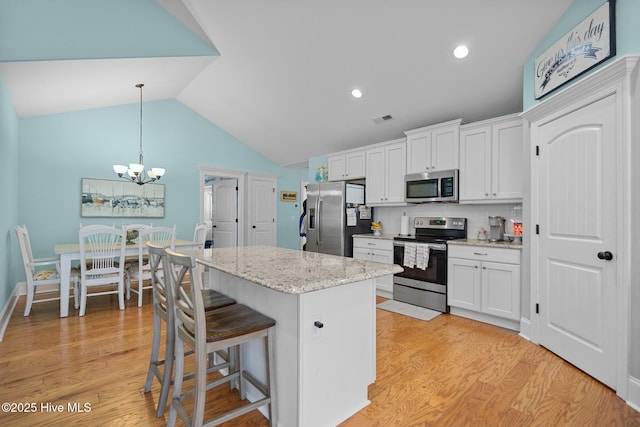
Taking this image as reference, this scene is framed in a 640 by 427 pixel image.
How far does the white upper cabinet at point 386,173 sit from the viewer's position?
13.9ft

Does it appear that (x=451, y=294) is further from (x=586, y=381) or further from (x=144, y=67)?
(x=144, y=67)

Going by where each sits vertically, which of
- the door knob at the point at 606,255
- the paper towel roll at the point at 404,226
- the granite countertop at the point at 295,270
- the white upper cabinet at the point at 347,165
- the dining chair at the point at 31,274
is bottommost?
the dining chair at the point at 31,274

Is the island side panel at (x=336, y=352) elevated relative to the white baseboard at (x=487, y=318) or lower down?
elevated

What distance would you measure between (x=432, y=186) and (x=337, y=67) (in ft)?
6.16

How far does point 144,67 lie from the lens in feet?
12.0

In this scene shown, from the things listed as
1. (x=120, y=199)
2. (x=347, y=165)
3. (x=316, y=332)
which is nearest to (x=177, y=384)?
(x=316, y=332)

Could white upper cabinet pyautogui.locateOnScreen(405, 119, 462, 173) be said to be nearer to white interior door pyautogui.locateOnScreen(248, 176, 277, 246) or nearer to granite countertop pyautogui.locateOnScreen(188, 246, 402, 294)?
granite countertop pyautogui.locateOnScreen(188, 246, 402, 294)

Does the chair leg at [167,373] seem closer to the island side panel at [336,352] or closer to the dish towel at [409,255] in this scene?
the island side panel at [336,352]

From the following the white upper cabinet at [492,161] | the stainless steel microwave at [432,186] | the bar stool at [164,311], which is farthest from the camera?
the stainless steel microwave at [432,186]

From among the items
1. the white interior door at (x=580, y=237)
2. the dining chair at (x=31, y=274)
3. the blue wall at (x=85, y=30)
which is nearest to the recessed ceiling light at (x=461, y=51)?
the white interior door at (x=580, y=237)

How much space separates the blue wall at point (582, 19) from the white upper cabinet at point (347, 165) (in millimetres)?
2308

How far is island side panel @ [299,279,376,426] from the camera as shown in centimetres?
147

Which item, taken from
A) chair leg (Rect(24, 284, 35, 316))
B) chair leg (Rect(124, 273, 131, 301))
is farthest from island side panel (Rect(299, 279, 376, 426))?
chair leg (Rect(24, 284, 35, 316))

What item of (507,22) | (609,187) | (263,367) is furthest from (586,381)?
(507,22)
